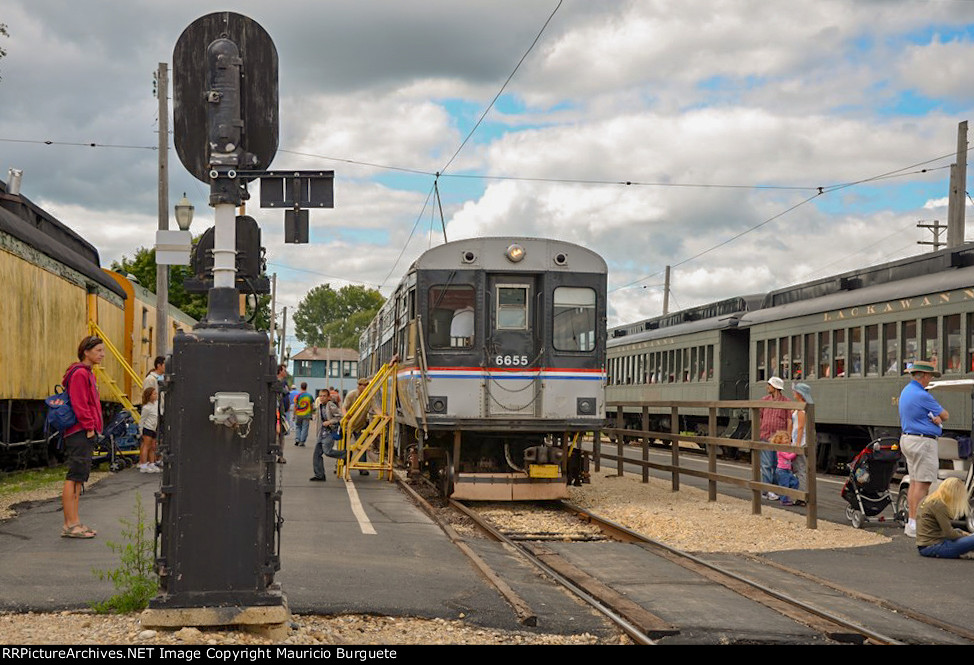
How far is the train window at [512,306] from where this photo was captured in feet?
49.2

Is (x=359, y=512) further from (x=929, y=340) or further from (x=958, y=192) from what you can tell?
(x=958, y=192)

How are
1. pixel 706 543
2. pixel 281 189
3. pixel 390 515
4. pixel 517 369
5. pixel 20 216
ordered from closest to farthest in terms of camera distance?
pixel 281 189 < pixel 706 543 < pixel 390 515 < pixel 517 369 < pixel 20 216

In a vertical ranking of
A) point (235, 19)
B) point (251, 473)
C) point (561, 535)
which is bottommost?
point (561, 535)

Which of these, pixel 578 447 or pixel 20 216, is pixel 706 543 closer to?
pixel 578 447

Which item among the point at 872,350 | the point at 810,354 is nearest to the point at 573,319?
the point at 872,350

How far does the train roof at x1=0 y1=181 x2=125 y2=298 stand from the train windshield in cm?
702

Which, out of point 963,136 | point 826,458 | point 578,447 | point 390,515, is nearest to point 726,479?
point 578,447

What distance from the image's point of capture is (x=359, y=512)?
518 inches

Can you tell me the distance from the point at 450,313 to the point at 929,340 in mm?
8057

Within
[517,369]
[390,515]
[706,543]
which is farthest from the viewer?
[517,369]

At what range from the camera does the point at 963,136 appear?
92.9ft

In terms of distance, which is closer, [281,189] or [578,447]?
[281,189]

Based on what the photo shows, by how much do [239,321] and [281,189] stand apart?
879 millimetres

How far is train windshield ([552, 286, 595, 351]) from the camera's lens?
49.1 ft
